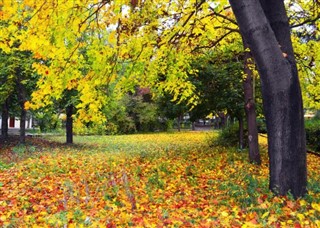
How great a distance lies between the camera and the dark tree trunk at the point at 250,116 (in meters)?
10.3

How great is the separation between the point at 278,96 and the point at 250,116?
556 cm

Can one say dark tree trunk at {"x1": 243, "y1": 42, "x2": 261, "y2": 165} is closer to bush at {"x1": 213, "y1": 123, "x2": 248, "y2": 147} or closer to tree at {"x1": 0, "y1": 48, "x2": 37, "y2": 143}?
bush at {"x1": 213, "y1": 123, "x2": 248, "y2": 147}

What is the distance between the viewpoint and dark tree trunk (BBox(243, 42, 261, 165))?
10281mm

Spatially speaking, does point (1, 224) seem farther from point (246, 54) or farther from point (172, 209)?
point (246, 54)

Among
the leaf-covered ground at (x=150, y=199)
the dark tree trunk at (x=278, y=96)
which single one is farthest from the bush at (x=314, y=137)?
the dark tree trunk at (x=278, y=96)

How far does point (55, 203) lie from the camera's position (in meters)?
5.91

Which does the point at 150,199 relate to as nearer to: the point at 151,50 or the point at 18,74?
the point at 151,50

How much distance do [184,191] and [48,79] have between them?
351 centimetres

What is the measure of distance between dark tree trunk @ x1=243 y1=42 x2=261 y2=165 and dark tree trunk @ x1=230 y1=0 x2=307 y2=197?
4.87 meters

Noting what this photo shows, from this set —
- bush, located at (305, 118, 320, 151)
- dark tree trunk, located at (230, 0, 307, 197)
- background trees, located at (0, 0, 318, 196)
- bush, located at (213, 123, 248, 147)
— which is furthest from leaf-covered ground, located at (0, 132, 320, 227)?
bush, located at (305, 118, 320, 151)

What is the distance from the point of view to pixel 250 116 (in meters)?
10.5

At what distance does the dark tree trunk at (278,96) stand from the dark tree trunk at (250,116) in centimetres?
487

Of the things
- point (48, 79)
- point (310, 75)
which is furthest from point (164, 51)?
point (310, 75)

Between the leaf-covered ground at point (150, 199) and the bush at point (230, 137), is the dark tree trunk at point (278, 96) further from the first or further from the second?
the bush at point (230, 137)
